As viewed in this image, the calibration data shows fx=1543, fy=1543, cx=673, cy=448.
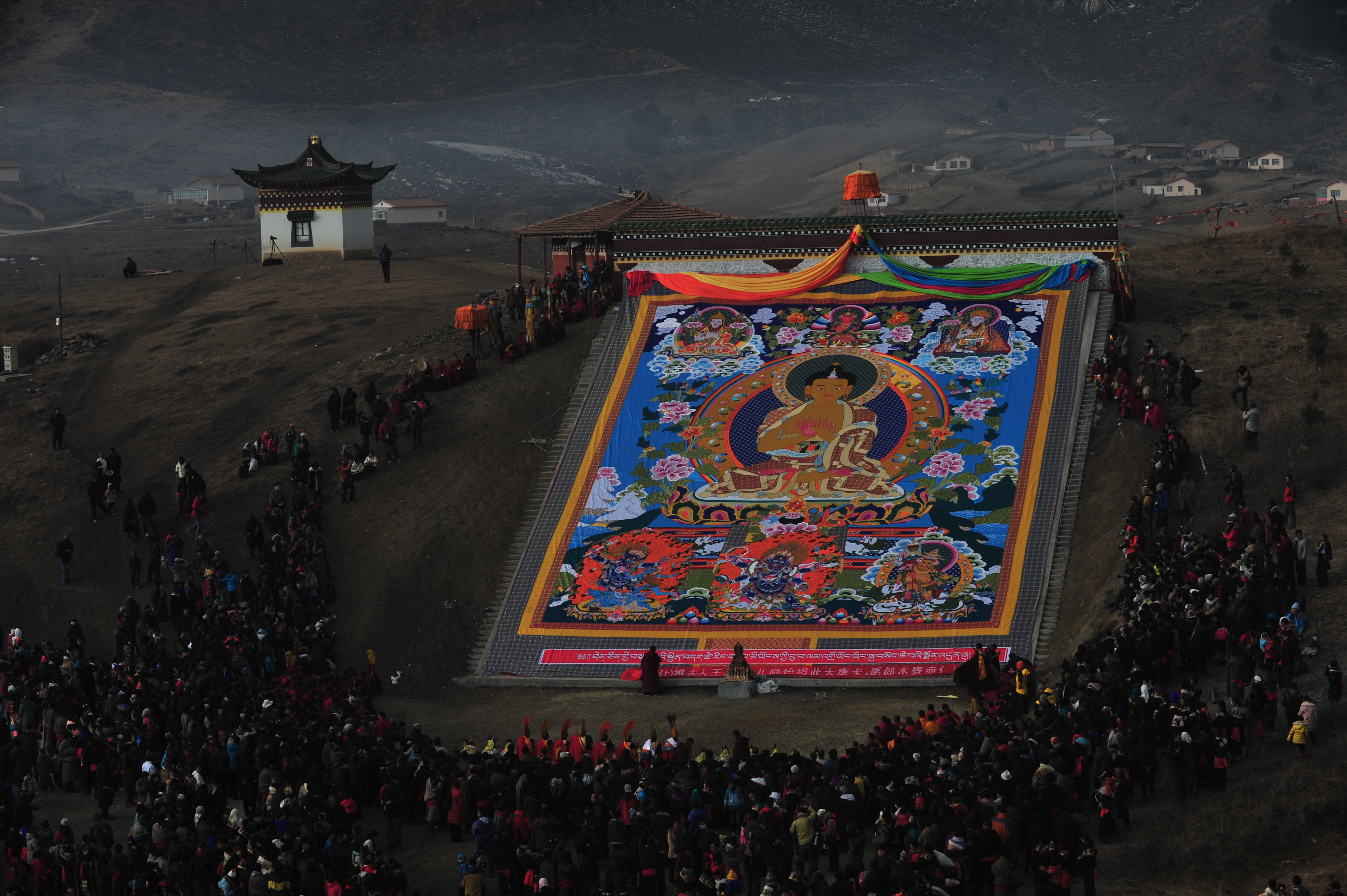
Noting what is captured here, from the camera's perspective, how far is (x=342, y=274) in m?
57.6

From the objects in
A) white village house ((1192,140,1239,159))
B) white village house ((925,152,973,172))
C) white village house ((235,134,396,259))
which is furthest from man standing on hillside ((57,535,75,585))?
white village house ((1192,140,1239,159))

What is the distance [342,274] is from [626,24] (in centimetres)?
13772

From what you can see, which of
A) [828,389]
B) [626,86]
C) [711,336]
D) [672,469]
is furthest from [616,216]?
[626,86]

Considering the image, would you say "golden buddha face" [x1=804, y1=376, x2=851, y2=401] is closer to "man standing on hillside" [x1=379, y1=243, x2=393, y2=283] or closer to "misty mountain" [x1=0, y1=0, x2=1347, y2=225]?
"man standing on hillside" [x1=379, y1=243, x2=393, y2=283]

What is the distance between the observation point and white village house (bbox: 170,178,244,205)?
118 metres

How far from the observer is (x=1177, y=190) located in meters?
110

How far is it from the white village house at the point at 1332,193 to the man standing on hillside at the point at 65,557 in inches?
3355

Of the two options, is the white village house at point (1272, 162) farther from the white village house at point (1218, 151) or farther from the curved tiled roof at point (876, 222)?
the curved tiled roof at point (876, 222)

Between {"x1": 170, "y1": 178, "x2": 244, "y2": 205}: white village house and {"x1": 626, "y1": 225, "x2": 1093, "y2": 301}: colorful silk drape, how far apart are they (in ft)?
271

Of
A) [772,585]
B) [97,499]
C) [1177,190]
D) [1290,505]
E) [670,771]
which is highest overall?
[1177,190]

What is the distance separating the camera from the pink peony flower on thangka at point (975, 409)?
1420 inches

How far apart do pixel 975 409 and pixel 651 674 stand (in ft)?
36.8

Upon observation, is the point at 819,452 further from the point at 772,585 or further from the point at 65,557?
the point at 65,557

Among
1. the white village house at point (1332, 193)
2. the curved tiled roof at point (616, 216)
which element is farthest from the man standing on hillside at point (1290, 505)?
the white village house at point (1332, 193)
